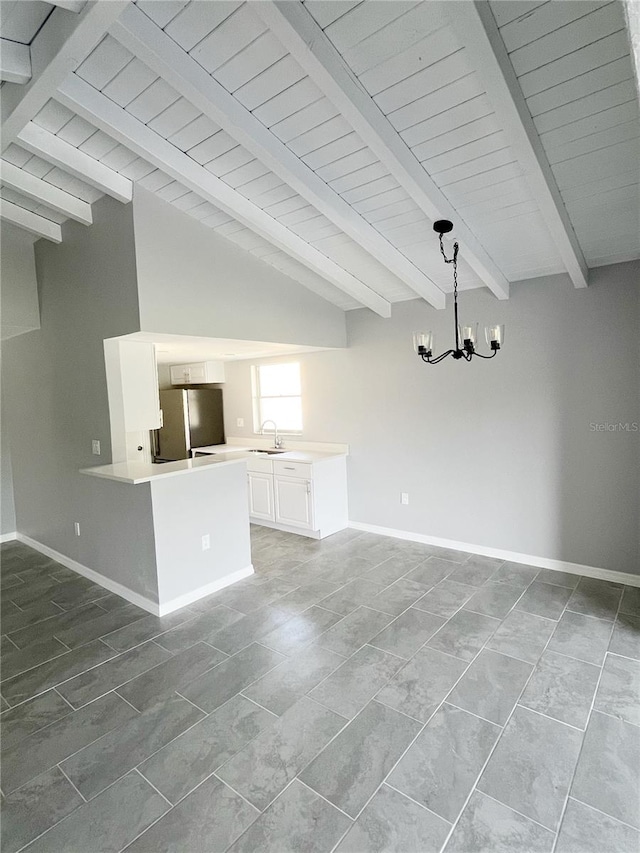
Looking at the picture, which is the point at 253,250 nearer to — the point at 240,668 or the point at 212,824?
the point at 240,668

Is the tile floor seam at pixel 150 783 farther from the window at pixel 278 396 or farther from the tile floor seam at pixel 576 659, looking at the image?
the window at pixel 278 396

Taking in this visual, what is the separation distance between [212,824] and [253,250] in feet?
12.0

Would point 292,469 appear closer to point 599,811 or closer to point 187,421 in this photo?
point 187,421

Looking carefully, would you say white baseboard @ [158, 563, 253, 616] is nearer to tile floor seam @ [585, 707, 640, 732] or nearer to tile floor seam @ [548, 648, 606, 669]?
tile floor seam @ [548, 648, 606, 669]

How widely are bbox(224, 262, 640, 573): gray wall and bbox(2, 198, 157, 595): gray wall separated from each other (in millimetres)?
2488

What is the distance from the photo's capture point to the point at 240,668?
104 inches

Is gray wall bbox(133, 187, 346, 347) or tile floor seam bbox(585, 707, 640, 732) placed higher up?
gray wall bbox(133, 187, 346, 347)

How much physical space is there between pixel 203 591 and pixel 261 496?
1774 millimetres

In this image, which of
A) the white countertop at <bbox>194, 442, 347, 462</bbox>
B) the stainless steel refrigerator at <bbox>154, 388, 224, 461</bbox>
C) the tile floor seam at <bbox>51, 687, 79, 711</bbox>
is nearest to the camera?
the tile floor seam at <bbox>51, 687, 79, 711</bbox>

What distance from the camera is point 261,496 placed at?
5.31 metres

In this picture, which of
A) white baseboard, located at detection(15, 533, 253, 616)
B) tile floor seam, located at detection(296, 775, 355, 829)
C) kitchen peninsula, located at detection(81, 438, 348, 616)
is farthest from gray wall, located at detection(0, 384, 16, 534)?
tile floor seam, located at detection(296, 775, 355, 829)

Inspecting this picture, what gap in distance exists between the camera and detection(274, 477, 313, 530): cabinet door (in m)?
4.82

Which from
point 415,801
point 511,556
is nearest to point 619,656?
point 511,556

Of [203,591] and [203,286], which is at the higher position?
[203,286]
